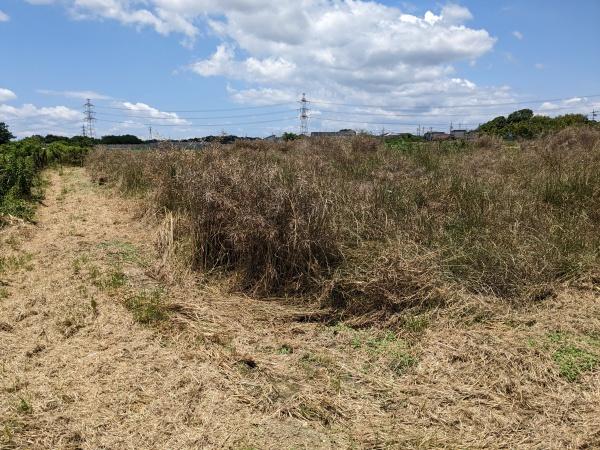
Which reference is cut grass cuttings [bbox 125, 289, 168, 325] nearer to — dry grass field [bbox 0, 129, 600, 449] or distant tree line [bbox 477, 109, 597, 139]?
dry grass field [bbox 0, 129, 600, 449]

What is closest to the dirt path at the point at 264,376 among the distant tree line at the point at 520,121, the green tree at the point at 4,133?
the distant tree line at the point at 520,121

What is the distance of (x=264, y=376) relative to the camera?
12.4 ft

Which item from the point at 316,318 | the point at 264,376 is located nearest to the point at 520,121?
the point at 316,318

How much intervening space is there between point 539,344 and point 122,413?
3281 mm

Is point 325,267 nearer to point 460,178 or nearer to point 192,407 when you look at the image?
point 192,407

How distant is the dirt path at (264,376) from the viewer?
311 cm

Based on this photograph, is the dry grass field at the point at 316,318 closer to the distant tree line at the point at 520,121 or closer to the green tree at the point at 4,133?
the distant tree line at the point at 520,121

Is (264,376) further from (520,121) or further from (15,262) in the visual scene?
(520,121)

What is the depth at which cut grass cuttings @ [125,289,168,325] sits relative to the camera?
4.72m

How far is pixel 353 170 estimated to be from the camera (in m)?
9.31

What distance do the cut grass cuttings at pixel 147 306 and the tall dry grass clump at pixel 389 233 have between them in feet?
3.27

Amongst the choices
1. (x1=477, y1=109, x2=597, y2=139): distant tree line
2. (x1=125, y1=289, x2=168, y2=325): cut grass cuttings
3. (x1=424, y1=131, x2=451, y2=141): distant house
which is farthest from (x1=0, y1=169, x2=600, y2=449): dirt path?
(x1=477, y1=109, x2=597, y2=139): distant tree line

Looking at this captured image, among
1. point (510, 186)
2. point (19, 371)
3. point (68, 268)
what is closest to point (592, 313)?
point (510, 186)

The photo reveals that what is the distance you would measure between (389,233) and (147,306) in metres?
2.85
